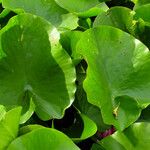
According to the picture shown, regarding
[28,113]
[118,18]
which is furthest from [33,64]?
[118,18]

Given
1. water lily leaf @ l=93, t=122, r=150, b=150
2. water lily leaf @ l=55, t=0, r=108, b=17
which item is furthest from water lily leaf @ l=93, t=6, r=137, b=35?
water lily leaf @ l=93, t=122, r=150, b=150

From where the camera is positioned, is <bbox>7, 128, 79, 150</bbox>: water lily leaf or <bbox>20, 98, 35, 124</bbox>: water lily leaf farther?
<bbox>20, 98, 35, 124</bbox>: water lily leaf

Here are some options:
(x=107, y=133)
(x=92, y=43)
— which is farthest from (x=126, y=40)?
(x=107, y=133)

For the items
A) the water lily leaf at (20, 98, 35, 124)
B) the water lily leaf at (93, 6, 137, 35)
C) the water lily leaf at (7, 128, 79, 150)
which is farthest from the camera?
the water lily leaf at (93, 6, 137, 35)

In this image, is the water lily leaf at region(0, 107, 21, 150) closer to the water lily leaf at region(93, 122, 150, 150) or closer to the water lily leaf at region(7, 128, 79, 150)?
the water lily leaf at region(7, 128, 79, 150)

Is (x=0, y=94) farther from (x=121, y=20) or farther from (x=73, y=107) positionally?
(x=121, y=20)

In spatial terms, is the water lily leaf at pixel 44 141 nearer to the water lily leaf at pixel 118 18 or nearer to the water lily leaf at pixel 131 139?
the water lily leaf at pixel 131 139

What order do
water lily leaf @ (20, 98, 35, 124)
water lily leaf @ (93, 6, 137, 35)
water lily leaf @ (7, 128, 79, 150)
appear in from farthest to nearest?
water lily leaf @ (93, 6, 137, 35), water lily leaf @ (20, 98, 35, 124), water lily leaf @ (7, 128, 79, 150)
